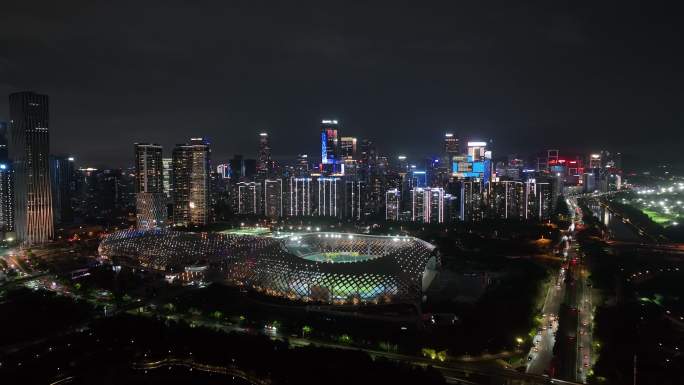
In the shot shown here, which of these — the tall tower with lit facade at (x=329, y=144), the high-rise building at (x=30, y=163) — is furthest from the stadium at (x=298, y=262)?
the tall tower with lit facade at (x=329, y=144)

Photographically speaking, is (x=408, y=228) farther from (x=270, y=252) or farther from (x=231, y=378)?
(x=231, y=378)

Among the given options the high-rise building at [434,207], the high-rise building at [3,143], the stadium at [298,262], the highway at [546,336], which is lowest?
the highway at [546,336]

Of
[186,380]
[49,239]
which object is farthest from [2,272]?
[186,380]

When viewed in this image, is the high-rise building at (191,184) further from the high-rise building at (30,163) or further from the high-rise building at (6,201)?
the high-rise building at (6,201)

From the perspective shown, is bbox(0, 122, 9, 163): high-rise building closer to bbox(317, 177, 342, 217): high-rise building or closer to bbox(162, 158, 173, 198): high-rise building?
bbox(162, 158, 173, 198): high-rise building

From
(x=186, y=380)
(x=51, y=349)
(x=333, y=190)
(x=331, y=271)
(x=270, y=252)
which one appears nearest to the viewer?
(x=186, y=380)

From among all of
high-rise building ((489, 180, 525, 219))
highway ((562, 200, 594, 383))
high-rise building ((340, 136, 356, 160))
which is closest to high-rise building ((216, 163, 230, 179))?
high-rise building ((340, 136, 356, 160))
